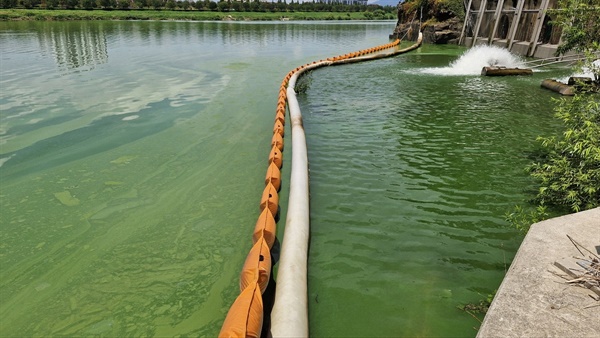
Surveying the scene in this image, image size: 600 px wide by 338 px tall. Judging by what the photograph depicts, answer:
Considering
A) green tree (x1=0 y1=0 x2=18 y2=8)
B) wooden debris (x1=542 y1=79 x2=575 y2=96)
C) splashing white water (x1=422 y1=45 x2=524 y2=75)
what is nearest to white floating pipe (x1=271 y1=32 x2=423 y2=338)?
wooden debris (x1=542 y1=79 x2=575 y2=96)

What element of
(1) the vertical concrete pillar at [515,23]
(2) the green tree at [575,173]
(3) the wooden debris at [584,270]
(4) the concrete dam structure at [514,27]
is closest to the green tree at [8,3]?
(4) the concrete dam structure at [514,27]

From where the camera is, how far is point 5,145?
9906 millimetres

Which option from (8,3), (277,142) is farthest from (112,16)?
(277,142)

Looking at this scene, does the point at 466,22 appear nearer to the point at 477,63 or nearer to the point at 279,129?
the point at 477,63

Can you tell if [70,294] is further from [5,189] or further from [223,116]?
[223,116]

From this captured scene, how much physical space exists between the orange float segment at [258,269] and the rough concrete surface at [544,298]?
226 cm

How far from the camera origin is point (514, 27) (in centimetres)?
3141

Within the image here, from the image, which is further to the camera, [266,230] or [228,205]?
[228,205]

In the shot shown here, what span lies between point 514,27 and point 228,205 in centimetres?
3311

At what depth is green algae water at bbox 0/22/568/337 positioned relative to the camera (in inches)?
179

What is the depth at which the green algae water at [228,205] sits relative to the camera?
455 centimetres

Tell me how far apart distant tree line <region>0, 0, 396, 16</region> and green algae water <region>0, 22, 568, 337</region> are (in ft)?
330

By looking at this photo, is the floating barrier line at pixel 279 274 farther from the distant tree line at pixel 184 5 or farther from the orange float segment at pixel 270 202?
the distant tree line at pixel 184 5

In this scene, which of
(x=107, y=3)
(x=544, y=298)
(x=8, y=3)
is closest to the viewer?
(x=544, y=298)
